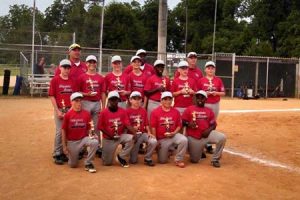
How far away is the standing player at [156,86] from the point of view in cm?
812

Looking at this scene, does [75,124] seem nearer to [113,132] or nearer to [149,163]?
[113,132]

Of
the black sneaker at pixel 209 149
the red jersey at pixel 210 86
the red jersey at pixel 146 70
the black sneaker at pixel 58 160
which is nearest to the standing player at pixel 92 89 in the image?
the red jersey at pixel 146 70

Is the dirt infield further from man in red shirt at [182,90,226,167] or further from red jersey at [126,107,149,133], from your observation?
red jersey at [126,107,149,133]

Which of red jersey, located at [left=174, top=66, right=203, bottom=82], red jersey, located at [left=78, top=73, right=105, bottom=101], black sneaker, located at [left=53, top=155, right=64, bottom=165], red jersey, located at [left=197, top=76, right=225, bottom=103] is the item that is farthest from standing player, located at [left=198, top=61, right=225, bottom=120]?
black sneaker, located at [left=53, top=155, right=64, bottom=165]

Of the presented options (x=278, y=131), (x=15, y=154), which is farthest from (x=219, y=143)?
(x=278, y=131)

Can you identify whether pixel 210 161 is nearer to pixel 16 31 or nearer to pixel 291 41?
pixel 16 31

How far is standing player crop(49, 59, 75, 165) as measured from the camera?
7527mm

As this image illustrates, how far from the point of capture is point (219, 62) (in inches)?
950

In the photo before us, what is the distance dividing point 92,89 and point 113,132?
0.92m

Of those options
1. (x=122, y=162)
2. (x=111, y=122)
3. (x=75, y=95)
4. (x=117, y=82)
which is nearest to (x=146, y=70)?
(x=117, y=82)

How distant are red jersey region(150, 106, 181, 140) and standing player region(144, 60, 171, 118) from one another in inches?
20.5

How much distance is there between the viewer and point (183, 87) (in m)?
8.27

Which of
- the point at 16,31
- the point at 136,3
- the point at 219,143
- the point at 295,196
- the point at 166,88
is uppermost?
the point at 136,3

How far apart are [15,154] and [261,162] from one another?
4418mm
